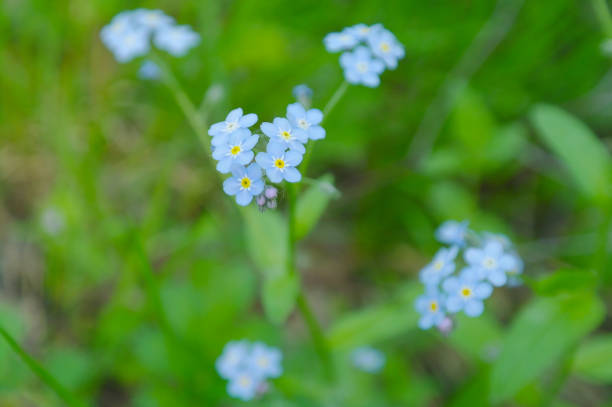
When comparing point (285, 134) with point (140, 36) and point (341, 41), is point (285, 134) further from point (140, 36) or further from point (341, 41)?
point (140, 36)

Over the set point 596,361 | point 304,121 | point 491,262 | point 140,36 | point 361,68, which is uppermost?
point 140,36

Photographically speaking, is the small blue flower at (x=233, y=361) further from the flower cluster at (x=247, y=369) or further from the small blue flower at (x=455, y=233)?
the small blue flower at (x=455, y=233)

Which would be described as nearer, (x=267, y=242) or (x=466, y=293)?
(x=466, y=293)

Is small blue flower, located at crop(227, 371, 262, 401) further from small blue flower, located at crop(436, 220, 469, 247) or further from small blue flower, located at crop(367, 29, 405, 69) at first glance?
small blue flower, located at crop(367, 29, 405, 69)

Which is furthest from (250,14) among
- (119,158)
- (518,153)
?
(518,153)

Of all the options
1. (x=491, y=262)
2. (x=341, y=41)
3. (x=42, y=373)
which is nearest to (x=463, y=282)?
(x=491, y=262)
